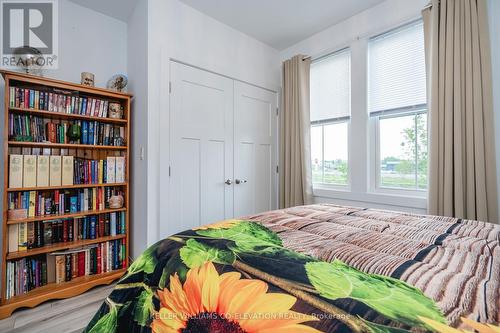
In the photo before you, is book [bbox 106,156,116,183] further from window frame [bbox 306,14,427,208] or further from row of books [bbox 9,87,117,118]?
window frame [bbox 306,14,427,208]

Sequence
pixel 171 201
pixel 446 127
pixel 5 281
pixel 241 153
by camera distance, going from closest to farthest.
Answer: pixel 5 281, pixel 446 127, pixel 171 201, pixel 241 153

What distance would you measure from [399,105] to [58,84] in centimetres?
302

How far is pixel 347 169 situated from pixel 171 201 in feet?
6.26

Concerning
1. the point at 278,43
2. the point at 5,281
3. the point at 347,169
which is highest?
the point at 278,43

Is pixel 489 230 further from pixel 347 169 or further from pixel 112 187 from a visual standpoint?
pixel 112 187

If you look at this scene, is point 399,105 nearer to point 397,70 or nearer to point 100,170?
point 397,70

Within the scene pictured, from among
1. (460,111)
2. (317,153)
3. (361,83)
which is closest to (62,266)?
(317,153)

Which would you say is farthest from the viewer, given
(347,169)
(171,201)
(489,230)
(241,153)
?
(241,153)

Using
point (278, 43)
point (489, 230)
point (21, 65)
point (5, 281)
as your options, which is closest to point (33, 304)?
point (5, 281)

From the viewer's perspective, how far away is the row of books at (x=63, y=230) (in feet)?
5.80

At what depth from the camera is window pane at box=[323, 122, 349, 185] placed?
2.63 metres

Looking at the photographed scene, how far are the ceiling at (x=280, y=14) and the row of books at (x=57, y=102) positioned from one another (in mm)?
1346

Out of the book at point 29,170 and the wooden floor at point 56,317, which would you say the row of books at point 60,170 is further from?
the wooden floor at point 56,317

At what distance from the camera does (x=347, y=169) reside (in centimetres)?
257
